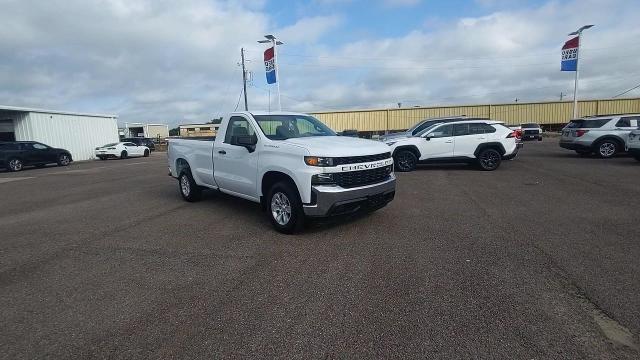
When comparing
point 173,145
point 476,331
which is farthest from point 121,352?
point 173,145

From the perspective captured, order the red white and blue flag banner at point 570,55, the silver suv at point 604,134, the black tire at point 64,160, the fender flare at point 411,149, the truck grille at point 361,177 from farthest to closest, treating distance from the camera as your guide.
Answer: the red white and blue flag banner at point 570,55 < the black tire at point 64,160 < the silver suv at point 604,134 < the fender flare at point 411,149 < the truck grille at point 361,177

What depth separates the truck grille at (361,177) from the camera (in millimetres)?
5199

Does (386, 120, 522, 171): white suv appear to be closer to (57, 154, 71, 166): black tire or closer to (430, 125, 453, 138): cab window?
(430, 125, 453, 138): cab window

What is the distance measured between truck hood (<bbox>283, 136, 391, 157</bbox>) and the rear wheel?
13.2 meters

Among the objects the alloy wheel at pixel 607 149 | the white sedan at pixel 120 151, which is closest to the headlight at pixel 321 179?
the alloy wheel at pixel 607 149

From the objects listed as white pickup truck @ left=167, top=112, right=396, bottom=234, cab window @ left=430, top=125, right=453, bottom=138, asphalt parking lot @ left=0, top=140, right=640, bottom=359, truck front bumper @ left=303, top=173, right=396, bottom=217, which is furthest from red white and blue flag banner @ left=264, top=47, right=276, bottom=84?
truck front bumper @ left=303, top=173, right=396, bottom=217

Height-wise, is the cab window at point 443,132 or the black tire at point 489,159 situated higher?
the cab window at point 443,132

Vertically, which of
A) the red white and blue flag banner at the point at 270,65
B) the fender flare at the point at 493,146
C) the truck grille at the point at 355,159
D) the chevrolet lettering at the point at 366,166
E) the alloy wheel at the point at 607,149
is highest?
the red white and blue flag banner at the point at 270,65

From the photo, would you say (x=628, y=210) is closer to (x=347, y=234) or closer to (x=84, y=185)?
(x=347, y=234)

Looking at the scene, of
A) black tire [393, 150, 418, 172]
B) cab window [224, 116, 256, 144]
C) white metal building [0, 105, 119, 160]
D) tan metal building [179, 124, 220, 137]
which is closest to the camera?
cab window [224, 116, 256, 144]

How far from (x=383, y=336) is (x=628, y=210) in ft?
20.3

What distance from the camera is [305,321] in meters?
3.15

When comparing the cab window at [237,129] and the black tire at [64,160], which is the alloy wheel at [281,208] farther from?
the black tire at [64,160]

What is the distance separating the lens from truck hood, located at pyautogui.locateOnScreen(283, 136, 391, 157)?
5133mm
